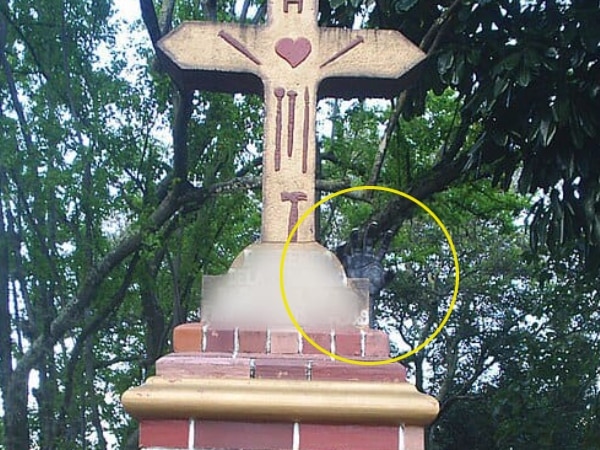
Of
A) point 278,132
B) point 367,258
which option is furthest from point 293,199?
point 367,258

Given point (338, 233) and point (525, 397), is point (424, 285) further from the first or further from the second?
point (525, 397)

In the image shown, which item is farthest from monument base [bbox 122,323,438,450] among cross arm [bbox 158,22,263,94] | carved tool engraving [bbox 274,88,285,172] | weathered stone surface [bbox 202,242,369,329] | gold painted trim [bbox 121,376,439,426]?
cross arm [bbox 158,22,263,94]

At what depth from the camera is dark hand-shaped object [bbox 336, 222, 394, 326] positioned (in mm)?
5566

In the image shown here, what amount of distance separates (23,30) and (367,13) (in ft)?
12.5

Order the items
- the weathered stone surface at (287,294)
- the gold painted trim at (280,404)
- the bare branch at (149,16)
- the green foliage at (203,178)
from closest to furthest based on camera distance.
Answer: the gold painted trim at (280,404) < the weathered stone surface at (287,294) < the green foliage at (203,178) < the bare branch at (149,16)

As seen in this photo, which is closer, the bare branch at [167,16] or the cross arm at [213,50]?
the cross arm at [213,50]

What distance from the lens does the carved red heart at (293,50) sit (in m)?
3.31

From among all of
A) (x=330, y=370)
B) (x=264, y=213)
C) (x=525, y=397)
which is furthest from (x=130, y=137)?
(x=330, y=370)

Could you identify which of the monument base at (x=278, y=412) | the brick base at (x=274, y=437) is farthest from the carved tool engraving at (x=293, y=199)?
the brick base at (x=274, y=437)

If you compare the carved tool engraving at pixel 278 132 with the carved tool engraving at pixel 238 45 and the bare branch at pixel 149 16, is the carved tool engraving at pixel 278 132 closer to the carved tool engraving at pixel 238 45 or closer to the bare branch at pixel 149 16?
the carved tool engraving at pixel 238 45

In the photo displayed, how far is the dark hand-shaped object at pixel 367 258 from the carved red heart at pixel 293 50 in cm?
154

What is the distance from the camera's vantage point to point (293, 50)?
3324 millimetres

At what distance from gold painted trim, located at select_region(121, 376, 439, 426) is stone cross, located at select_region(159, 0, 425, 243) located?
2.72 ft

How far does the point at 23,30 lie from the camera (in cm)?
873
